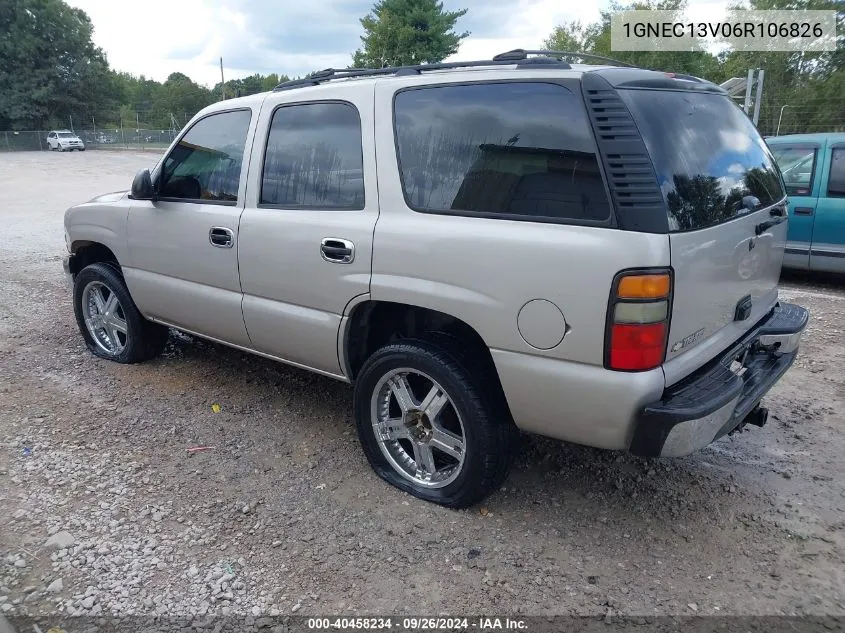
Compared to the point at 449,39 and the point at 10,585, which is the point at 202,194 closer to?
the point at 10,585

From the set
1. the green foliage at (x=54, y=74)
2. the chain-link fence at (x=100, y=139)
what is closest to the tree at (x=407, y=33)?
the chain-link fence at (x=100, y=139)

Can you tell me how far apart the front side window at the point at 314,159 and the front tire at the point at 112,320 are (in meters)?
1.74

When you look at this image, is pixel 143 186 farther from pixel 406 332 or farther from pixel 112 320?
pixel 406 332

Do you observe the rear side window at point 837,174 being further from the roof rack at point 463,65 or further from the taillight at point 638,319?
the taillight at point 638,319

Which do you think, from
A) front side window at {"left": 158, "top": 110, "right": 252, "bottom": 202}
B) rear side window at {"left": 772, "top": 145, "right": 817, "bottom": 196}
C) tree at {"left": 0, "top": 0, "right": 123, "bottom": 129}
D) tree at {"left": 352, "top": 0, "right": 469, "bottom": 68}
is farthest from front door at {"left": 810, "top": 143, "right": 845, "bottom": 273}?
tree at {"left": 0, "top": 0, "right": 123, "bottom": 129}

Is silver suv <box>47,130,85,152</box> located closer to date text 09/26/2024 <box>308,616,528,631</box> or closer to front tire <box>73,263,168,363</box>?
front tire <box>73,263,168,363</box>

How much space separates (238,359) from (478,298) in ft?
9.44

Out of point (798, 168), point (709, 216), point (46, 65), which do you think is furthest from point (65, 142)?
point (709, 216)

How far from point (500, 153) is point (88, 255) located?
374cm

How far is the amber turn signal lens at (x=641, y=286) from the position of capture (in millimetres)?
2301

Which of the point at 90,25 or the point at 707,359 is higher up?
the point at 90,25

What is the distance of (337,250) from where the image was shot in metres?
3.12

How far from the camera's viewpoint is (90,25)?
59844 mm

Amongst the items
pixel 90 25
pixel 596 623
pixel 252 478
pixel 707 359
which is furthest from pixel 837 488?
pixel 90 25
